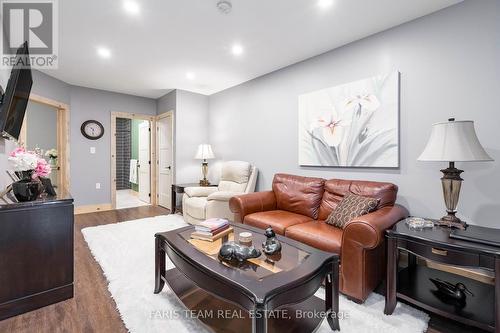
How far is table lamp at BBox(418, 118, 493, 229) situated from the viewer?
1722mm

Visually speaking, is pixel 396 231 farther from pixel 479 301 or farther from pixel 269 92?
pixel 269 92

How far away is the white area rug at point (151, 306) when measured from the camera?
160cm

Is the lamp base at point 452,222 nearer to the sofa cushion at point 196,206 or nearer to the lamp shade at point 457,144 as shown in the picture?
the lamp shade at point 457,144

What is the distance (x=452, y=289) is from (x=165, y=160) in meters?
4.99

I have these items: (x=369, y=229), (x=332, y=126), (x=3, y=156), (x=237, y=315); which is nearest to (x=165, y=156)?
(x=3, y=156)

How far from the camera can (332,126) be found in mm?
3010

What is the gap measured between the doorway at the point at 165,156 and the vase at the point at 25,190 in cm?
306

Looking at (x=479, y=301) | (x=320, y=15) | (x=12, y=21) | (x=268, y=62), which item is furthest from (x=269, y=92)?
(x=479, y=301)

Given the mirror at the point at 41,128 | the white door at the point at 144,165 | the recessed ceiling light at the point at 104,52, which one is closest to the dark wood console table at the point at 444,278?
the recessed ceiling light at the point at 104,52

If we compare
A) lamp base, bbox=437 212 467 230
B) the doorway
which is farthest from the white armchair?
lamp base, bbox=437 212 467 230

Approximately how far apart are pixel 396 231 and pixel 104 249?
309 cm

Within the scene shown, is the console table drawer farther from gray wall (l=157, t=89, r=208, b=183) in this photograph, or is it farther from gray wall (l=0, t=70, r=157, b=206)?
gray wall (l=0, t=70, r=157, b=206)

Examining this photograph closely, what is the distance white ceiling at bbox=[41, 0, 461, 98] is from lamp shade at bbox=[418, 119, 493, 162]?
1.19m

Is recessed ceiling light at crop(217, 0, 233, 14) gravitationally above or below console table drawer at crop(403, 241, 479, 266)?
above
